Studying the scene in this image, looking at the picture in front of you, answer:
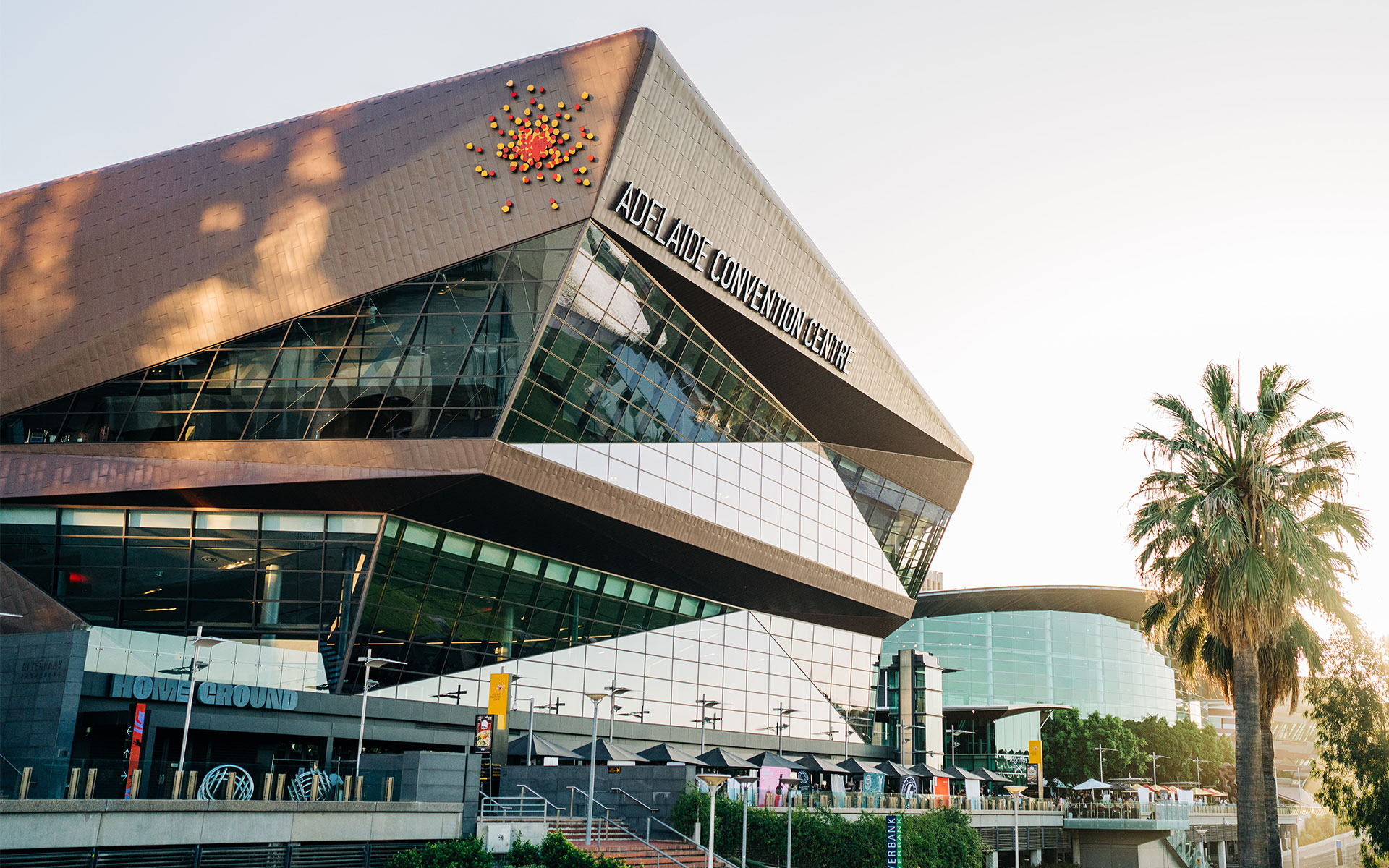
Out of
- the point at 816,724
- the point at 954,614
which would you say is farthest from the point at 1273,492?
the point at 954,614

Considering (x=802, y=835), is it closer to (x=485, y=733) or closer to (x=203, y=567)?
(x=485, y=733)

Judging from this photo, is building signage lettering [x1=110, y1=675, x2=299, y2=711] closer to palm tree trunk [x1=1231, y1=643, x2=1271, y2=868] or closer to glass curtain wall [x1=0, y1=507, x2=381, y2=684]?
glass curtain wall [x1=0, y1=507, x2=381, y2=684]

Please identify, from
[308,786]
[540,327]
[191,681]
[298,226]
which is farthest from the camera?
[540,327]

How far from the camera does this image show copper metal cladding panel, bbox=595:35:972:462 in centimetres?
3956

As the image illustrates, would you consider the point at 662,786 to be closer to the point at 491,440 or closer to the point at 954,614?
the point at 491,440

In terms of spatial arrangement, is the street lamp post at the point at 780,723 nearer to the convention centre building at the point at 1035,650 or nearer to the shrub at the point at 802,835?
the shrub at the point at 802,835

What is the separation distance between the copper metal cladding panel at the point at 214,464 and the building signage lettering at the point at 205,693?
21.7ft

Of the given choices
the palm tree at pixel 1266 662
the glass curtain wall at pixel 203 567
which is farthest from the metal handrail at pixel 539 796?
the palm tree at pixel 1266 662

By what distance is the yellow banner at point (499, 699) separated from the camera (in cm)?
4190

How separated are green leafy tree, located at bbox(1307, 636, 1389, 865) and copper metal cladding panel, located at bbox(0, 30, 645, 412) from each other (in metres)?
28.3

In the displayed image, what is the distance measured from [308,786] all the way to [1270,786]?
2489 centimetres

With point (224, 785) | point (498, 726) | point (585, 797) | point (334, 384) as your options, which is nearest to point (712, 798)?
point (585, 797)

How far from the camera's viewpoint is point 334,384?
3916cm

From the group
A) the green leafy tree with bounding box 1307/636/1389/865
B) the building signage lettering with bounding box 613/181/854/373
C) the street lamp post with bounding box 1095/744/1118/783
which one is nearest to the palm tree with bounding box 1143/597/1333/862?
the green leafy tree with bounding box 1307/636/1389/865
